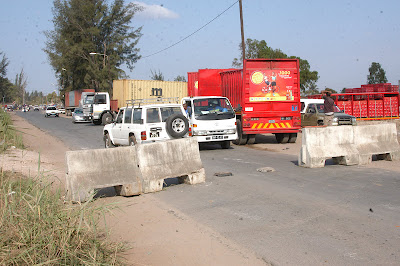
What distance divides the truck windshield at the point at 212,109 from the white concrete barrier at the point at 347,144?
5057 mm

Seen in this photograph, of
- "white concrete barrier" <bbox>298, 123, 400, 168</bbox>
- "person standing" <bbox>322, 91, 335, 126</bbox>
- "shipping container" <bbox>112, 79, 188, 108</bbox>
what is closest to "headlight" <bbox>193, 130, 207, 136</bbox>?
"person standing" <bbox>322, 91, 335, 126</bbox>

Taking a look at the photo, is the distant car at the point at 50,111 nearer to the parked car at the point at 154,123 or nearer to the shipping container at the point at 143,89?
the shipping container at the point at 143,89

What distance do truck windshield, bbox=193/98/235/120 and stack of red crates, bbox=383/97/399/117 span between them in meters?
17.6

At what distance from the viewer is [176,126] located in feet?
43.1

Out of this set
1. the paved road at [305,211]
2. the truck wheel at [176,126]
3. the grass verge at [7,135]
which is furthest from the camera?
the grass verge at [7,135]

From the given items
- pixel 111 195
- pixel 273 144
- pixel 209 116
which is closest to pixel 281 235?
pixel 111 195

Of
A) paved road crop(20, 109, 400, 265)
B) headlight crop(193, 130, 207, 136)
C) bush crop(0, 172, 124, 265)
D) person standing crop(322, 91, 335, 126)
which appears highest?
person standing crop(322, 91, 335, 126)

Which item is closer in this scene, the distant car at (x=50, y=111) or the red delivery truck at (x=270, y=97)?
the red delivery truck at (x=270, y=97)

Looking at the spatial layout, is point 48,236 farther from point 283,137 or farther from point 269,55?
point 269,55

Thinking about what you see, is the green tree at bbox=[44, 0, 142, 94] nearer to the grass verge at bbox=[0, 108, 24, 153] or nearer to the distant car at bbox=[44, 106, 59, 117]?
the distant car at bbox=[44, 106, 59, 117]

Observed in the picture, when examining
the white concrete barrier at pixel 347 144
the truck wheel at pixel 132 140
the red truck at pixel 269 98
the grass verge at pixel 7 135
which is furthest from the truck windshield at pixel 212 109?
the grass verge at pixel 7 135

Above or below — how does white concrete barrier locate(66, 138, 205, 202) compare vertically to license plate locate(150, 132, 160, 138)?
below

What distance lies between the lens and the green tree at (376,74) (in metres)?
75.9

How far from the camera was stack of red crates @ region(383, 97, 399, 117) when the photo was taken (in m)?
29.4
